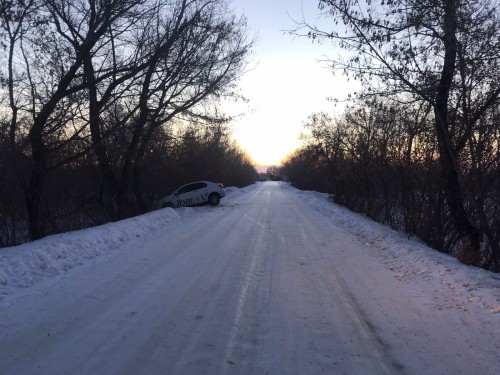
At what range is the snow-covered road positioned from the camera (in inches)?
166

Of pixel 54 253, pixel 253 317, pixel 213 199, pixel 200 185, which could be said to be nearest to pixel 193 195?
pixel 200 185

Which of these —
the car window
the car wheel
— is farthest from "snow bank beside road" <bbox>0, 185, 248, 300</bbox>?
the car wheel

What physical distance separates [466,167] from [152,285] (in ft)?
25.1

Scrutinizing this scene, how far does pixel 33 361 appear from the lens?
13.7ft

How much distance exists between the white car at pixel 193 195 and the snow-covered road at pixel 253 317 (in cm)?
1751

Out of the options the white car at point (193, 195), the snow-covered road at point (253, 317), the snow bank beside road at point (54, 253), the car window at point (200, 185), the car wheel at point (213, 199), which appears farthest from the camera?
the car wheel at point (213, 199)

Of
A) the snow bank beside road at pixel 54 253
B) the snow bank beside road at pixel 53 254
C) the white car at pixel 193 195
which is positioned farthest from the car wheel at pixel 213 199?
the snow bank beside road at pixel 53 254

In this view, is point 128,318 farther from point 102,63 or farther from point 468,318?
point 102,63

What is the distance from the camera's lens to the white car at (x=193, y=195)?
27.2m

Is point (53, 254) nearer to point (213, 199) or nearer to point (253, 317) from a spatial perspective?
point (253, 317)

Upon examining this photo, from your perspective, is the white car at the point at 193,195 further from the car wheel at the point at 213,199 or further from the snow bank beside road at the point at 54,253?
the snow bank beside road at the point at 54,253

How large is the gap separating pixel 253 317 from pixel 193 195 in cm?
2231

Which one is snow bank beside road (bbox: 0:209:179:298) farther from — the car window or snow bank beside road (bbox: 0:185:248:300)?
the car window

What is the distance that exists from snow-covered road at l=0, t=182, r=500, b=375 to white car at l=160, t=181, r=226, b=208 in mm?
17513
